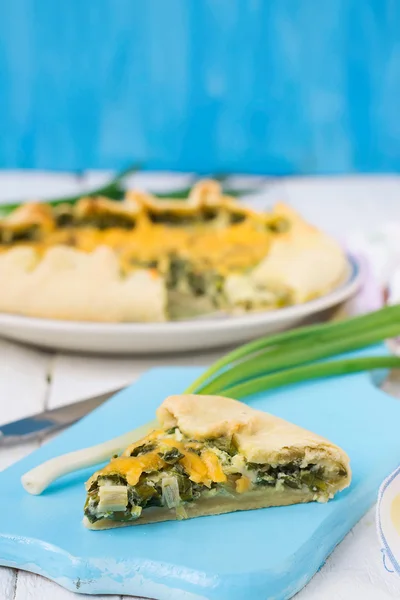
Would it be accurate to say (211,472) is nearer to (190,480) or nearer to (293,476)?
(190,480)

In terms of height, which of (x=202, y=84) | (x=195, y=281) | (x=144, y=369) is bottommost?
(x=144, y=369)

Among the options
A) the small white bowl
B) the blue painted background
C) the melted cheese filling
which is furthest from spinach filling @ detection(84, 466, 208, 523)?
the blue painted background

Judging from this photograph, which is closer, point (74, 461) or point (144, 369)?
point (74, 461)

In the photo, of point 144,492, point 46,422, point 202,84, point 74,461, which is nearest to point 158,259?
point 46,422

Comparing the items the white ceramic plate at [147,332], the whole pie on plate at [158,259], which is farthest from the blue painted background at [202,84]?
the white ceramic plate at [147,332]

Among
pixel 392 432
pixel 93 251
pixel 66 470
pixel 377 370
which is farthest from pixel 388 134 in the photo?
pixel 66 470

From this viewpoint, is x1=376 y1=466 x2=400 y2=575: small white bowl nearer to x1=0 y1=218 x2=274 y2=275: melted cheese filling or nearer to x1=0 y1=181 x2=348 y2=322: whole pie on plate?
x1=0 y1=181 x2=348 y2=322: whole pie on plate
